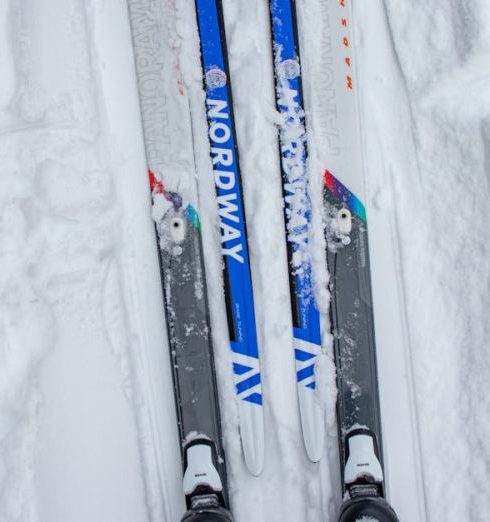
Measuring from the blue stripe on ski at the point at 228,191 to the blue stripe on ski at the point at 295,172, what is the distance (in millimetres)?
128

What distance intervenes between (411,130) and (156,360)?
95 centimetres

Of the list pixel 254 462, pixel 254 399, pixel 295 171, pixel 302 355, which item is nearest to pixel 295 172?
pixel 295 171

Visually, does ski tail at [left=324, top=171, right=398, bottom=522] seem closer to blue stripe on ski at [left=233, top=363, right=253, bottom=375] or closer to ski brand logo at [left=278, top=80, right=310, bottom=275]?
ski brand logo at [left=278, top=80, right=310, bottom=275]

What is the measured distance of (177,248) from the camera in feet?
4.66

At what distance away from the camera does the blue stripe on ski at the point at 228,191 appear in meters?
1.41

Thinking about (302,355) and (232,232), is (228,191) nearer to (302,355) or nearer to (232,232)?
(232,232)

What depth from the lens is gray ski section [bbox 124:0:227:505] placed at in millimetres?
1396

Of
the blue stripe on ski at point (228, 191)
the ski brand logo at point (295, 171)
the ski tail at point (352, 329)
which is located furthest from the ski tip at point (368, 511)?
the ski brand logo at point (295, 171)

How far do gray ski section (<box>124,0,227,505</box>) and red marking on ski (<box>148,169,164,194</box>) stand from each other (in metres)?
0.02

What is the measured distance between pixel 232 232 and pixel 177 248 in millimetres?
155

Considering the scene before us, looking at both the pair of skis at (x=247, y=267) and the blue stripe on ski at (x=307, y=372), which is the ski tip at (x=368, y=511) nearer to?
the pair of skis at (x=247, y=267)

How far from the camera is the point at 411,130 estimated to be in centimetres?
147

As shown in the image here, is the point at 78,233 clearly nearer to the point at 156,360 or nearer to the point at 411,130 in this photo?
the point at 156,360

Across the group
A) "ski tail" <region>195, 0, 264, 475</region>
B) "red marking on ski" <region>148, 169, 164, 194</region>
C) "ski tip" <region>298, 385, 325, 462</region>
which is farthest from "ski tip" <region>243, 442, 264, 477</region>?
"red marking on ski" <region>148, 169, 164, 194</region>
